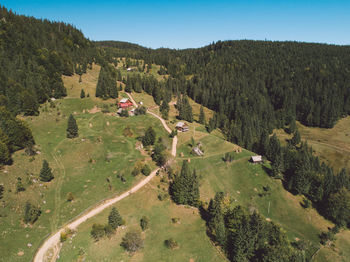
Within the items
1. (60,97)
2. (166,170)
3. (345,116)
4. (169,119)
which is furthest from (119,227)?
(345,116)

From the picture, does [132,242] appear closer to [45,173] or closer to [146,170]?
[146,170]

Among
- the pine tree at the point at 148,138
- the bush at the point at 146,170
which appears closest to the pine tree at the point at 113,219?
the bush at the point at 146,170

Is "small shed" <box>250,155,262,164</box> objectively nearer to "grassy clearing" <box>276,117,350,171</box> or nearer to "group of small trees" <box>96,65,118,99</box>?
"grassy clearing" <box>276,117,350,171</box>

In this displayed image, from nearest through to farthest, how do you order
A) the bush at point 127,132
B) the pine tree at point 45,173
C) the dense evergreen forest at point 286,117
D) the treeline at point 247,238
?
the treeline at point 247,238, the pine tree at point 45,173, the dense evergreen forest at point 286,117, the bush at point 127,132

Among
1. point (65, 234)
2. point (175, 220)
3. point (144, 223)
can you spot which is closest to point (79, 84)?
point (65, 234)

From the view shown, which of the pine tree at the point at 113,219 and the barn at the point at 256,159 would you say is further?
the barn at the point at 256,159

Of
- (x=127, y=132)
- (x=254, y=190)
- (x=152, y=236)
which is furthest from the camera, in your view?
(x=127, y=132)

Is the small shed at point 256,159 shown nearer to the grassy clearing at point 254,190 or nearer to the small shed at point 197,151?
the grassy clearing at point 254,190
